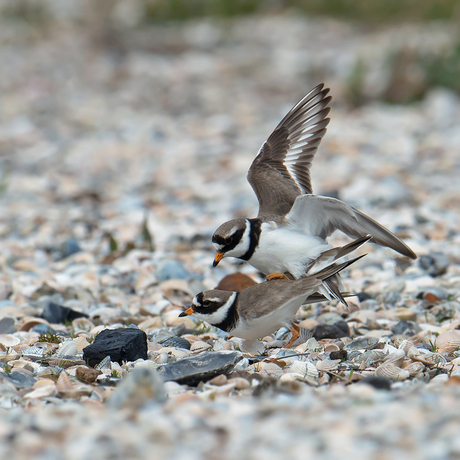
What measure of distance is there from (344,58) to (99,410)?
13.0 m

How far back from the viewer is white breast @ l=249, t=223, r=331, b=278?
169 inches

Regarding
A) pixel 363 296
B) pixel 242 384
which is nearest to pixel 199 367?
pixel 242 384

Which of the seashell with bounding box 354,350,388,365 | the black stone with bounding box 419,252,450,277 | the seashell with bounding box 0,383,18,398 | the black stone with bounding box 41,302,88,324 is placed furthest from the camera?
the black stone with bounding box 419,252,450,277

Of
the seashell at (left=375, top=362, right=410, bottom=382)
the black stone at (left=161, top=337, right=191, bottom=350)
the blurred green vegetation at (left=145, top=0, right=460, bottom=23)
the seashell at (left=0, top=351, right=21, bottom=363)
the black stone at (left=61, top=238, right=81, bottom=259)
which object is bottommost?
the black stone at (left=61, top=238, right=81, bottom=259)

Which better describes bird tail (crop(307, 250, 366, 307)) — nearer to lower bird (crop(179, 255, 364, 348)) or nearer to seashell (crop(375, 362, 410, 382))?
lower bird (crop(179, 255, 364, 348))

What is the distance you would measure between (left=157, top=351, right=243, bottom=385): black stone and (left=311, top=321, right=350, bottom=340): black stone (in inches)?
38.9

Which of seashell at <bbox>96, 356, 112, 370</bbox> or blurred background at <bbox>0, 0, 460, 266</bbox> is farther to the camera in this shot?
blurred background at <bbox>0, 0, 460, 266</bbox>

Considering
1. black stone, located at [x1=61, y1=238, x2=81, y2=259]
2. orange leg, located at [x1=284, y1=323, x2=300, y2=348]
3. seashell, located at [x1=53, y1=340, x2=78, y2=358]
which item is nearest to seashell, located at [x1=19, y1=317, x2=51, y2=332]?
seashell, located at [x1=53, y1=340, x2=78, y2=358]

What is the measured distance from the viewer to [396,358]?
11.5ft

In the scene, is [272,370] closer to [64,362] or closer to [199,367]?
[199,367]

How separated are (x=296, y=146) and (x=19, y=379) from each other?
2896mm

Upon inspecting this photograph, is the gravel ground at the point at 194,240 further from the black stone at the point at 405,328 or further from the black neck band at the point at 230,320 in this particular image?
the black neck band at the point at 230,320

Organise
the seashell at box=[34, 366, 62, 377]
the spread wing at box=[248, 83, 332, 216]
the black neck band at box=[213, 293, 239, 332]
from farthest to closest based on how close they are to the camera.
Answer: the spread wing at box=[248, 83, 332, 216] < the black neck band at box=[213, 293, 239, 332] < the seashell at box=[34, 366, 62, 377]

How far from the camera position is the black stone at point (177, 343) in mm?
3922
